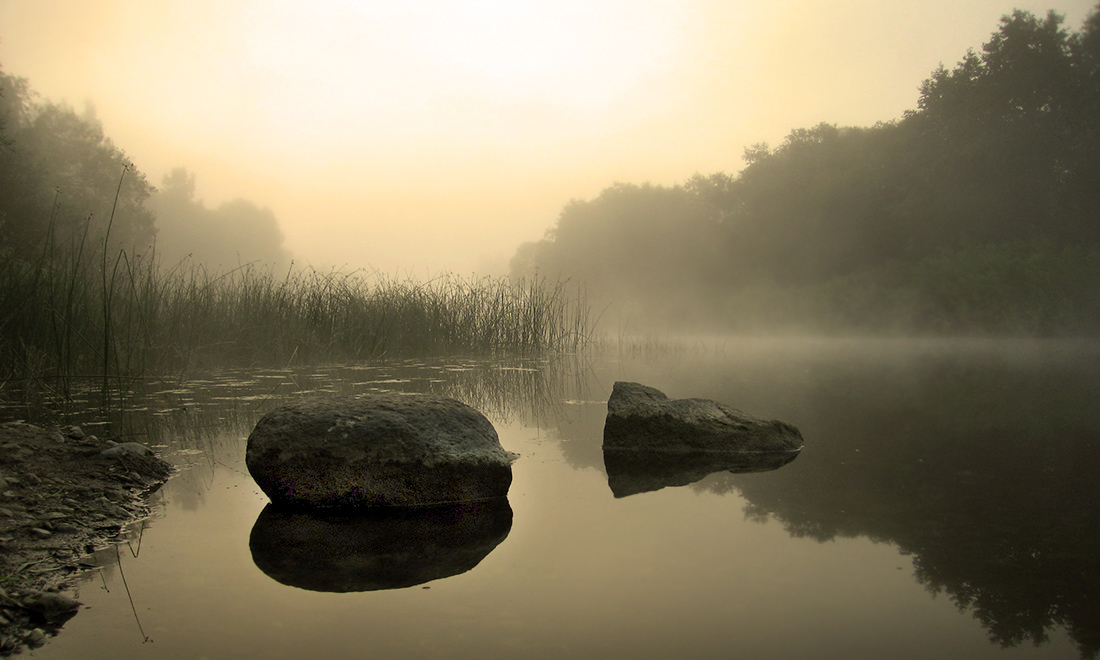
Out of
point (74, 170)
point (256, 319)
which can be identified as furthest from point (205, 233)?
point (256, 319)

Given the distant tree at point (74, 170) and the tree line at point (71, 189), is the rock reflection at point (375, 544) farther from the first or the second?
the distant tree at point (74, 170)

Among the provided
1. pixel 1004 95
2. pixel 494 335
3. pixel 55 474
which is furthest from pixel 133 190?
pixel 1004 95

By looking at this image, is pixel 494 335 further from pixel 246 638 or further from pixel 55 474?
pixel 246 638

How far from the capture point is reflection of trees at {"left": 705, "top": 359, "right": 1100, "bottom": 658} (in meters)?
1.32

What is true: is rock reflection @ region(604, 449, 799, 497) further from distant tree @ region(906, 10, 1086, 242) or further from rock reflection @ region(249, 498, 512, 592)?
distant tree @ region(906, 10, 1086, 242)

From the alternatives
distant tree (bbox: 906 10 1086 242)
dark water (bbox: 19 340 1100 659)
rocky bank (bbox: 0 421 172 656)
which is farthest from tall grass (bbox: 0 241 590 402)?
distant tree (bbox: 906 10 1086 242)

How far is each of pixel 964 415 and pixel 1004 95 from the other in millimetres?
22646

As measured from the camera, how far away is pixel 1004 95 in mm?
→ 20906

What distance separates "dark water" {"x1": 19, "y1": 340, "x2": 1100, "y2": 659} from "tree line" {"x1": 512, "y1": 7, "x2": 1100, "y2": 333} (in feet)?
Result: 61.3

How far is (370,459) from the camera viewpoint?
2.02 m

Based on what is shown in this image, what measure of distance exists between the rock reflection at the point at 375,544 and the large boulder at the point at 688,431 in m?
0.96

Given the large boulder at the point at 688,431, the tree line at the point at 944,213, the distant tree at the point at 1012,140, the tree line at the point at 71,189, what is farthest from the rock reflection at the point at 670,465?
the distant tree at the point at 1012,140

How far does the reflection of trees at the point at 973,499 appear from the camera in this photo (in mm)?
1322

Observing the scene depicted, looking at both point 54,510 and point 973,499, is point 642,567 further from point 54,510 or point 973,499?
point 54,510
